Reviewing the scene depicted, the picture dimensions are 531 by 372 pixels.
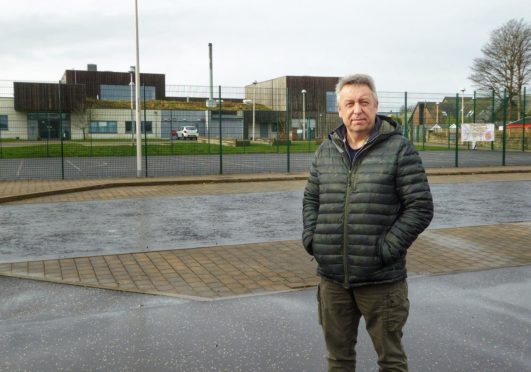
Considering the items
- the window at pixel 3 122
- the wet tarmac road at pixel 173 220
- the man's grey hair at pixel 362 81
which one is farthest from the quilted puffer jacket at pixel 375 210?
the window at pixel 3 122

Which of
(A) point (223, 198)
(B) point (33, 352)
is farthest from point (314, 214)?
(A) point (223, 198)

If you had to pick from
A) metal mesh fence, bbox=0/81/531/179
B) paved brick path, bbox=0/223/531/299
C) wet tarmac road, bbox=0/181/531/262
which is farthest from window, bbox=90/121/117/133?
paved brick path, bbox=0/223/531/299

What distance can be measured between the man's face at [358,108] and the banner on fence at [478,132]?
19704mm

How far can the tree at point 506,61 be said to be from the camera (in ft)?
148

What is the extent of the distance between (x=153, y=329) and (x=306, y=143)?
35.2m

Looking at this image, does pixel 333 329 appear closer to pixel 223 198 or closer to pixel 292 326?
pixel 292 326

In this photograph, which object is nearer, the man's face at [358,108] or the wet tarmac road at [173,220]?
the man's face at [358,108]

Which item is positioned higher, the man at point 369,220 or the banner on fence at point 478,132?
the banner on fence at point 478,132

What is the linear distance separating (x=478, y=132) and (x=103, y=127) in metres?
16.1

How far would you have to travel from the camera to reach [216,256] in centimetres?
687

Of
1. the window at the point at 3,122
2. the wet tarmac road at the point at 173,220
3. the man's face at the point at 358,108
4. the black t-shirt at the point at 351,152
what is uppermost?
the window at the point at 3,122

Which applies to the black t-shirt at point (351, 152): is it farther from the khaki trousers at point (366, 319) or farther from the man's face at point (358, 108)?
the khaki trousers at point (366, 319)

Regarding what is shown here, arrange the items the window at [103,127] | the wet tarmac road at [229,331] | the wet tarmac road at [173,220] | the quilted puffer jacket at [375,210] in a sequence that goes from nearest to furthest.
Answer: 1. the quilted puffer jacket at [375,210]
2. the wet tarmac road at [229,331]
3. the wet tarmac road at [173,220]
4. the window at [103,127]

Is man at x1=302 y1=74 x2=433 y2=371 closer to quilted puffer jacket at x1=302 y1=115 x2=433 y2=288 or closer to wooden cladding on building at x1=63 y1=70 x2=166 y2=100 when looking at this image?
quilted puffer jacket at x1=302 y1=115 x2=433 y2=288
